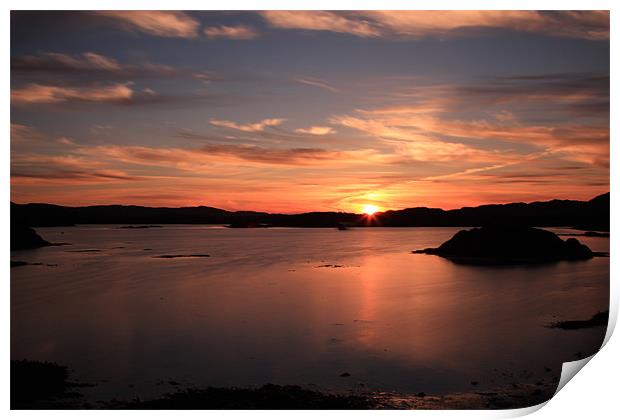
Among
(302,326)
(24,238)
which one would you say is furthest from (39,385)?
(302,326)

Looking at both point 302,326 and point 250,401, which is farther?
point 302,326

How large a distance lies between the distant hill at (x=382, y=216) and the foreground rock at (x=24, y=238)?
10cm

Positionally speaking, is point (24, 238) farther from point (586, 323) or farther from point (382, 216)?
point (586, 323)

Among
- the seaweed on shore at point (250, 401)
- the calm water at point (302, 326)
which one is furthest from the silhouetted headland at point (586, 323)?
the seaweed on shore at point (250, 401)

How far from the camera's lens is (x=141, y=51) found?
19.5 ft

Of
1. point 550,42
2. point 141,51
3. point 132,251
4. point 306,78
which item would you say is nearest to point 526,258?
point 550,42

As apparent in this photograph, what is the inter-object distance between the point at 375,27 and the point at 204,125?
2.31 metres

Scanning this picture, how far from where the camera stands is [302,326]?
7180 mm

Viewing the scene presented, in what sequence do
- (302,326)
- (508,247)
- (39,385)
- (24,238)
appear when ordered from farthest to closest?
(508,247) < (302,326) < (24,238) < (39,385)

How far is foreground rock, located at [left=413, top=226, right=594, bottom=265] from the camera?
10102 mm

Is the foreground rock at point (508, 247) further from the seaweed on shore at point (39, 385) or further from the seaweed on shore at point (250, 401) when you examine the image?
the seaweed on shore at point (39, 385)

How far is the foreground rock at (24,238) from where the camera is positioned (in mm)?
5555

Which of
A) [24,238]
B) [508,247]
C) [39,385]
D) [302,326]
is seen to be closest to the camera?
[39,385]

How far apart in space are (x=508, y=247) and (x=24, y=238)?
913cm
